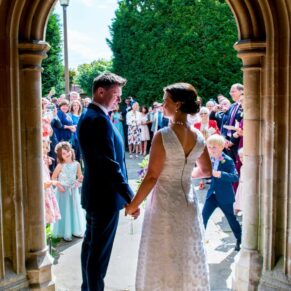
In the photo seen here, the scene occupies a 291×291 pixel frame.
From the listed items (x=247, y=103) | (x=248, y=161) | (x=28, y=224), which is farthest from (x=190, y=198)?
(x=28, y=224)

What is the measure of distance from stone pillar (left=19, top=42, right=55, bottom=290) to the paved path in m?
0.44

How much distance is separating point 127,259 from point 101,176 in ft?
5.33

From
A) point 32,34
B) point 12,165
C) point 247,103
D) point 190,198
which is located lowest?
point 190,198

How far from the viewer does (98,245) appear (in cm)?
357

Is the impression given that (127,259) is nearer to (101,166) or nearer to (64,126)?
(101,166)

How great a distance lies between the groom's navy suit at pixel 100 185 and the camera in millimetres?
3441

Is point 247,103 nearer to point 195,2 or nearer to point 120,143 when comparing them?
point 120,143

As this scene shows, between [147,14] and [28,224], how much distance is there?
15.5m

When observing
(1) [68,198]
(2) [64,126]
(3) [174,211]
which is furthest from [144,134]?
(3) [174,211]

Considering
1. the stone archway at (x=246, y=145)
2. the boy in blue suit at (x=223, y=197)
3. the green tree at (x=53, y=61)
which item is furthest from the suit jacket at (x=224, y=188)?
the green tree at (x=53, y=61)

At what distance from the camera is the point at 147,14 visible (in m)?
18.2

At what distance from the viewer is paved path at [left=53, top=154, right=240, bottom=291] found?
166 inches

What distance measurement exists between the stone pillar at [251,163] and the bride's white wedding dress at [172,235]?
546 mm

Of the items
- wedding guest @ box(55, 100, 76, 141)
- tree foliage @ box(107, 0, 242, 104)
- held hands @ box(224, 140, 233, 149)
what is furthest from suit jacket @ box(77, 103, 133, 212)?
tree foliage @ box(107, 0, 242, 104)
